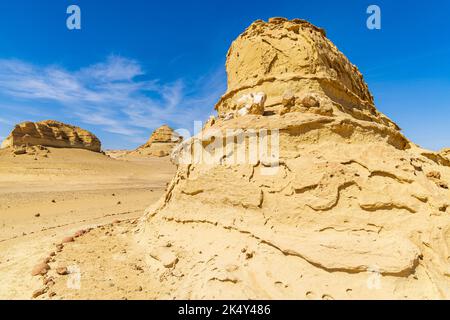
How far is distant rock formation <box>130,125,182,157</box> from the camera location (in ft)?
187

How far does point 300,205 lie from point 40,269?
473 cm

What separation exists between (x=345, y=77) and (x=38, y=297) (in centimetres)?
834

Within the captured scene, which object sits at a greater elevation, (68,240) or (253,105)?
(253,105)

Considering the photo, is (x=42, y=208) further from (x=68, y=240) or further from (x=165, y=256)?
(x=165, y=256)

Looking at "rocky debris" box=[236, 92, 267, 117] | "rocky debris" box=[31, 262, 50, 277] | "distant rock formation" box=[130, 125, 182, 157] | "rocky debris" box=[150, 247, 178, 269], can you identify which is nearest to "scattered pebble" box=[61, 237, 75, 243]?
"rocky debris" box=[31, 262, 50, 277]

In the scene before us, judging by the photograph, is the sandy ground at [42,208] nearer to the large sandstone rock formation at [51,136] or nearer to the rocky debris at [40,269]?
the rocky debris at [40,269]

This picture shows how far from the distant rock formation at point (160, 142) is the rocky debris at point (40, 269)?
167 feet

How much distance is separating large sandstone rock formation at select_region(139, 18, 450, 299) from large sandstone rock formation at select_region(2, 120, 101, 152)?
35057mm

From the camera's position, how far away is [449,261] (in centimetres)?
409

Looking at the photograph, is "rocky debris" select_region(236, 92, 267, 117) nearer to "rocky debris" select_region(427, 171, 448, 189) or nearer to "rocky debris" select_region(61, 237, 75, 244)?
"rocky debris" select_region(427, 171, 448, 189)

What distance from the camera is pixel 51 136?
37094 millimetres

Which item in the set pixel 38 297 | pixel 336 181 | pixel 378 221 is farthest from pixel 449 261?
pixel 38 297

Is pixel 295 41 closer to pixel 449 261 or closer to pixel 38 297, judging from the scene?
pixel 449 261

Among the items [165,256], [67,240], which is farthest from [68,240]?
[165,256]
